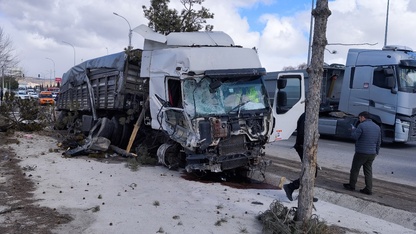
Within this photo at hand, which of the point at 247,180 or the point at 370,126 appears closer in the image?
the point at 370,126

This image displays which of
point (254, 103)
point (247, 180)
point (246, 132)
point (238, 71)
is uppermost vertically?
point (238, 71)

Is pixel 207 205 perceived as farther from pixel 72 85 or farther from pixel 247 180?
pixel 72 85

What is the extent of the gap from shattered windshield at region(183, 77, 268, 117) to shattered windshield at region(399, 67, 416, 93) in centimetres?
795

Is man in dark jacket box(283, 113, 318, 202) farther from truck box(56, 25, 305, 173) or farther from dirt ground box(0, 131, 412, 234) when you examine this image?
dirt ground box(0, 131, 412, 234)

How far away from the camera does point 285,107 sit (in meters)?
8.66

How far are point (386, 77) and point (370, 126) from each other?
→ 25.1 ft

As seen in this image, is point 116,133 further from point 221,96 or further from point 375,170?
point 375,170

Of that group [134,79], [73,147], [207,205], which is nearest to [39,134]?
[73,147]

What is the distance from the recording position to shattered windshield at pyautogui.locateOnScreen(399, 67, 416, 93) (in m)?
14.3

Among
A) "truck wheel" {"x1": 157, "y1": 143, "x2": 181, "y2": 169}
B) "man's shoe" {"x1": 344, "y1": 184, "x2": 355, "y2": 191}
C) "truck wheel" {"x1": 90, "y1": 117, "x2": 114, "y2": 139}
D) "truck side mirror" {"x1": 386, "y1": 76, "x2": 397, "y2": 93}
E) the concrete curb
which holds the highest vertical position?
"truck side mirror" {"x1": 386, "y1": 76, "x2": 397, "y2": 93}

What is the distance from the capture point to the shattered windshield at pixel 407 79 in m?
14.3

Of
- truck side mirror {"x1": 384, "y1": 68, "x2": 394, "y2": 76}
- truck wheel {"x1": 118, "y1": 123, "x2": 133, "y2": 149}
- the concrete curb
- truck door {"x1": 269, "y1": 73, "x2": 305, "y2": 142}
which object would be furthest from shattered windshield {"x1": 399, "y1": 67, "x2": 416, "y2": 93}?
truck wheel {"x1": 118, "y1": 123, "x2": 133, "y2": 149}

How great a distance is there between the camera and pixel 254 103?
27.8 feet

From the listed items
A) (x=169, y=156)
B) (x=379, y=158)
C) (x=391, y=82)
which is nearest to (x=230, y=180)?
(x=169, y=156)
